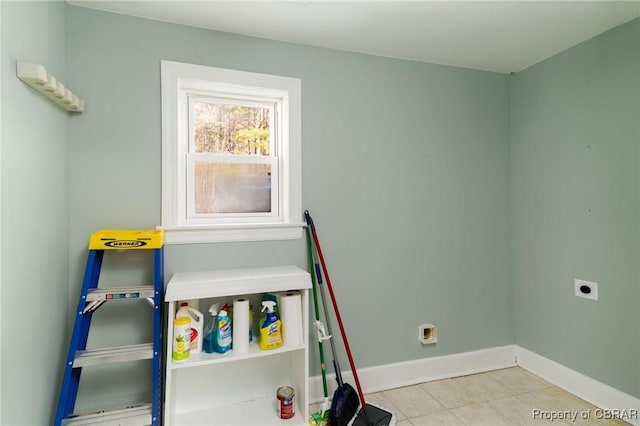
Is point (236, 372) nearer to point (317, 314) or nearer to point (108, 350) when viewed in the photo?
point (317, 314)

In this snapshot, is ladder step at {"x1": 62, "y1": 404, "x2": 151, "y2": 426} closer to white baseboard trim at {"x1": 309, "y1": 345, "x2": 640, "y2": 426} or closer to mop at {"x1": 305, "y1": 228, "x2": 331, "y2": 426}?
mop at {"x1": 305, "y1": 228, "x2": 331, "y2": 426}

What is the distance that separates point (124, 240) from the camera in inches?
58.7

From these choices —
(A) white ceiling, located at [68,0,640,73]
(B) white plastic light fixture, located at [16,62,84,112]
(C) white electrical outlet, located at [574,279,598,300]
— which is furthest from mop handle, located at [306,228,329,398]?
(C) white electrical outlet, located at [574,279,598,300]

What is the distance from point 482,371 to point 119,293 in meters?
2.33

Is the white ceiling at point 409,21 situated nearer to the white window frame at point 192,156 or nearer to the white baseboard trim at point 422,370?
the white window frame at point 192,156

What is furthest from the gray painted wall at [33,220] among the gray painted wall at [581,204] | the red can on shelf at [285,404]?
the gray painted wall at [581,204]

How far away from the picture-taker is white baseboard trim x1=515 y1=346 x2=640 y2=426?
177cm

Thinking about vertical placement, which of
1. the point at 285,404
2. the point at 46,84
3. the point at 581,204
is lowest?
the point at 285,404

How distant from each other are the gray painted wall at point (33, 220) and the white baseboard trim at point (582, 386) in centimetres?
280

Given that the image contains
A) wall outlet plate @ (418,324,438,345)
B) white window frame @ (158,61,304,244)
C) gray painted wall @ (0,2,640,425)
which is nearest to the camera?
gray painted wall @ (0,2,640,425)

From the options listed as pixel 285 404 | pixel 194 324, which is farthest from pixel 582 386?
pixel 194 324

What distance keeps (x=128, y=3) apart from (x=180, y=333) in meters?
1.59

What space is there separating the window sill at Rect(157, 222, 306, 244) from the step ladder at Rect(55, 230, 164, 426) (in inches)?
7.8

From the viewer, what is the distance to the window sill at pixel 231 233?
1.76 metres
